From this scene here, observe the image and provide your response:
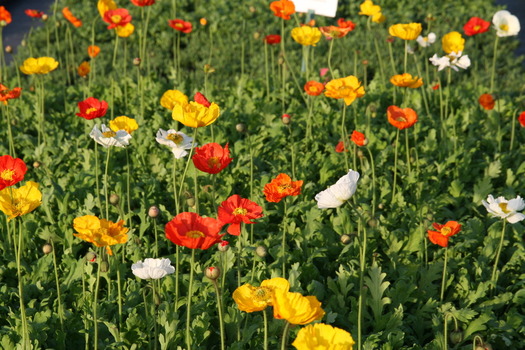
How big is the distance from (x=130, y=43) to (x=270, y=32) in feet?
4.49

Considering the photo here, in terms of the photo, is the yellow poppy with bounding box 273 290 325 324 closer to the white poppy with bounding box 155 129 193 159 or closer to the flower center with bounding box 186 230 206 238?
the flower center with bounding box 186 230 206 238

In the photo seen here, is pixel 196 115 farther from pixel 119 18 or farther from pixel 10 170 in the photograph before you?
pixel 119 18

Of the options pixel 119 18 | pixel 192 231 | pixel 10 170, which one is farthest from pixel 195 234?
pixel 119 18

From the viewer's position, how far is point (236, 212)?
1975 millimetres

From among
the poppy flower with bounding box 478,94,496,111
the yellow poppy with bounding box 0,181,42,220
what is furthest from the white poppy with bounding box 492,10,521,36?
the yellow poppy with bounding box 0,181,42,220

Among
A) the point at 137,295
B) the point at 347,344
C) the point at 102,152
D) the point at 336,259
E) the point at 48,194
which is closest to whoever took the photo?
the point at 347,344

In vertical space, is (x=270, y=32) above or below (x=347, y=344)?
below

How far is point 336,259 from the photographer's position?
9.02 ft

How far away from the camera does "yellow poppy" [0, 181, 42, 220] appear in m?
1.82

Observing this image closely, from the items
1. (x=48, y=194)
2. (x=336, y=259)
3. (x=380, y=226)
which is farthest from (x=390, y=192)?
(x=48, y=194)

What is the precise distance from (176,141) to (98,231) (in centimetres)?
59

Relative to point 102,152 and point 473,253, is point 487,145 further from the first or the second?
point 102,152

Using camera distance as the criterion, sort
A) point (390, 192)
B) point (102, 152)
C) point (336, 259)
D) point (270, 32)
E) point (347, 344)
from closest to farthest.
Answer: point (347, 344), point (336, 259), point (390, 192), point (102, 152), point (270, 32)

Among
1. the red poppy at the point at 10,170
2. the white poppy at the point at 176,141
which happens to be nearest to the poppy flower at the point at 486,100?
the white poppy at the point at 176,141
